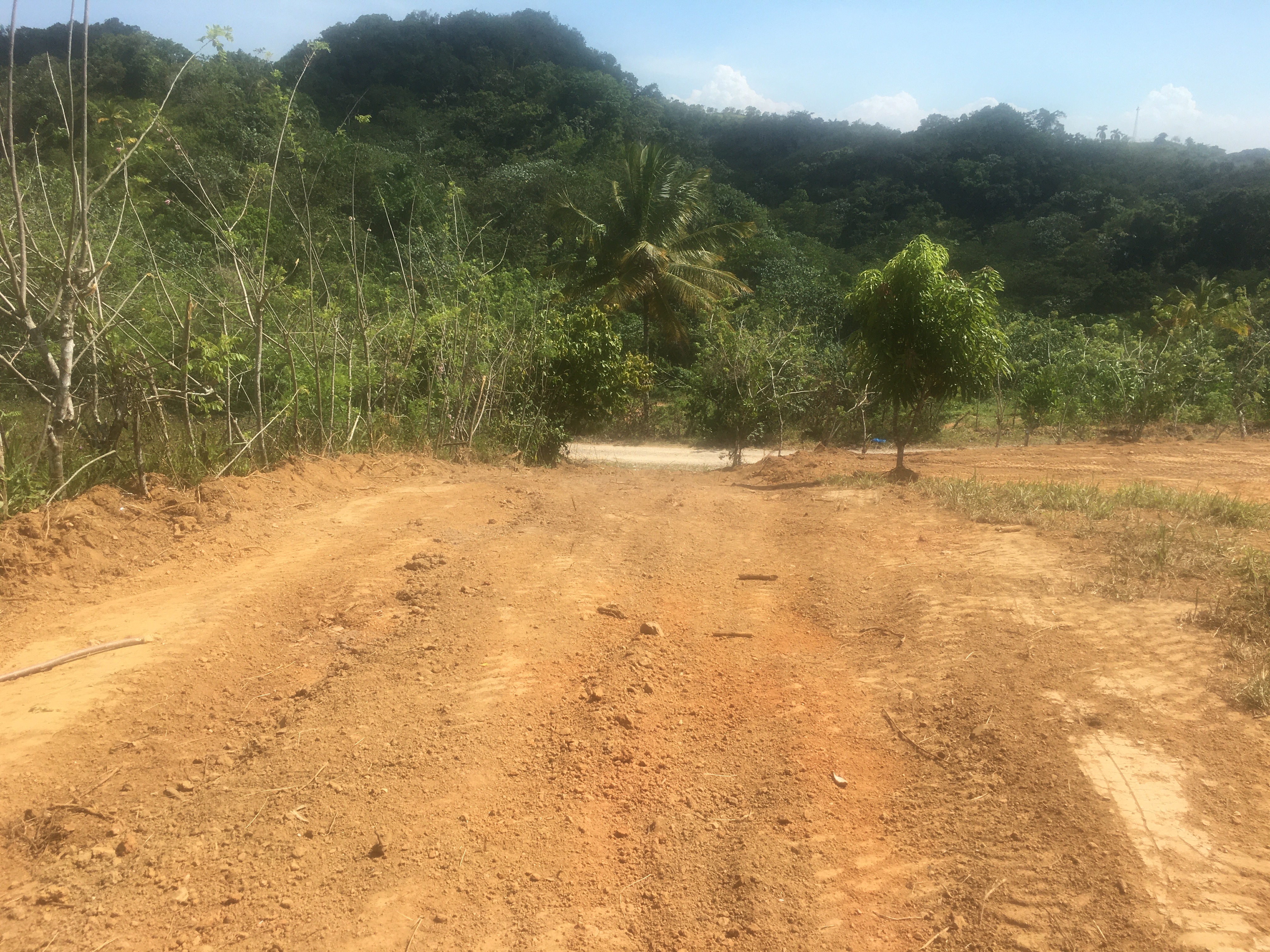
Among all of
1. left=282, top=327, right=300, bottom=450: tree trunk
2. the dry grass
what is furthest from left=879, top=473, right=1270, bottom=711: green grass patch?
left=282, top=327, right=300, bottom=450: tree trunk

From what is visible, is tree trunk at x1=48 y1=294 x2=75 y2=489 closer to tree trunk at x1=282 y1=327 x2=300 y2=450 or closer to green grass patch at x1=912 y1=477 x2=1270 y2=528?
tree trunk at x1=282 y1=327 x2=300 y2=450

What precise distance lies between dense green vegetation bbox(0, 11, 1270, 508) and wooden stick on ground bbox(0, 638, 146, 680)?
197 cm

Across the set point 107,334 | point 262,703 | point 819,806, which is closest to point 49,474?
point 107,334

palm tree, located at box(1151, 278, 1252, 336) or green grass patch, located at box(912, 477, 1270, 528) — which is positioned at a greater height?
palm tree, located at box(1151, 278, 1252, 336)

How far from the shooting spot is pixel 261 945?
106 inches

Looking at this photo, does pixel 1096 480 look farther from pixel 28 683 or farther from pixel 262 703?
pixel 28 683

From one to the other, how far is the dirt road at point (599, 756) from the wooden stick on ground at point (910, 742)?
0.06 ft

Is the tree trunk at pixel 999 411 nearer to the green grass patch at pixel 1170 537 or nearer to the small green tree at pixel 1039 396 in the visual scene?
the small green tree at pixel 1039 396

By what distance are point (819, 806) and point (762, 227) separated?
34329 millimetres

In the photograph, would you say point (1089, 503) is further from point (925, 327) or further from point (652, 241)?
point (652, 241)

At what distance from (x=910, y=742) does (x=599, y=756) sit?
150 cm

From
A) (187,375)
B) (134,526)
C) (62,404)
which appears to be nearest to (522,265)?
(187,375)

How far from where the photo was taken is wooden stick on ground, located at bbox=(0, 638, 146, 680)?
4.17 m

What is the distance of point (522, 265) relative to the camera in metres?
27.9
